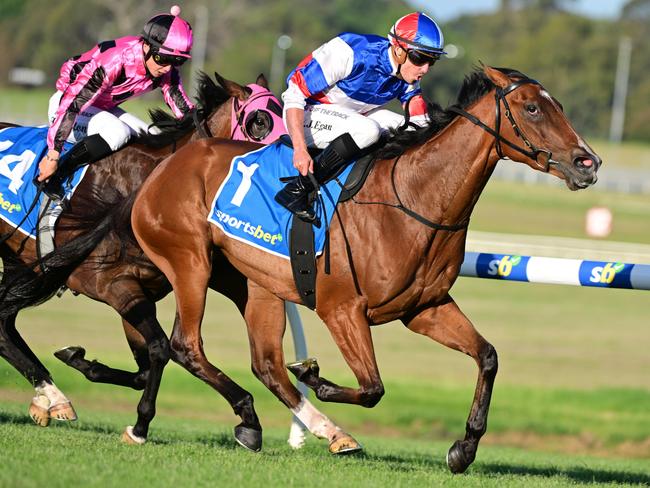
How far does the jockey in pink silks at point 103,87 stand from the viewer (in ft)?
22.1

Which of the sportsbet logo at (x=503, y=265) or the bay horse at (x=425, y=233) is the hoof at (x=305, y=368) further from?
the sportsbet logo at (x=503, y=265)

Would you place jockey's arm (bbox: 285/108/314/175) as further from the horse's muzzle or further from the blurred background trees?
the blurred background trees

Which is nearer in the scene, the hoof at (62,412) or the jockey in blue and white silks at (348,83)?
the jockey in blue and white silks at (348,83)

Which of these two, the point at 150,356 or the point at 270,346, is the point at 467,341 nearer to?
the point at 270,346

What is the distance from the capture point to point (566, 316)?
71.4ft

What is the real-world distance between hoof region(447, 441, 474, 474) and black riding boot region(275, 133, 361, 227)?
131cm

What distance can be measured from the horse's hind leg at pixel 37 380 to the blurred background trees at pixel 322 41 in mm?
55045

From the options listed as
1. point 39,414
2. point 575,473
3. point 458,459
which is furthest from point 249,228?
point 575,473

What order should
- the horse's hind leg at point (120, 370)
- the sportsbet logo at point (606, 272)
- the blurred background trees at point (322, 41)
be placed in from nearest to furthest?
the sportsbet logo at point (606, 272) → the horse's hind leg at point (120, 370) → the blurred background trees at point (322, 41)

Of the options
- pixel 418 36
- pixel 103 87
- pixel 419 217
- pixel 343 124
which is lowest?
pixel 419 217

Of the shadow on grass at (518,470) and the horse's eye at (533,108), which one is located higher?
the horse's eye at (533,108)

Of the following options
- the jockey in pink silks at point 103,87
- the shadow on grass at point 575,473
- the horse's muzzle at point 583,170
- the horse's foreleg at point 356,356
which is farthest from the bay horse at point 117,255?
the horse's muzzle at point 583,170

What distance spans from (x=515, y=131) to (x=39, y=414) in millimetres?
3194

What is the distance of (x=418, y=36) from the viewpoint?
5.88 meters
